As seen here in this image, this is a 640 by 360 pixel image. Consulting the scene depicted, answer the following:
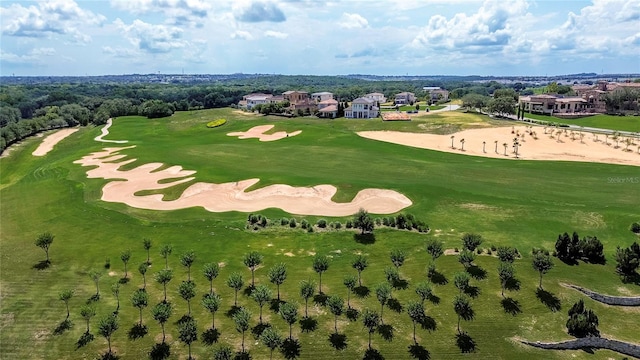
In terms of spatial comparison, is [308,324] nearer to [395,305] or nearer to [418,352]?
[395,305]

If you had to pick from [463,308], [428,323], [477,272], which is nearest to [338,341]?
[428,323]

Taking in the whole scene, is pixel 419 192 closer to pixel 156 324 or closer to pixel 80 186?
pixel 156 324

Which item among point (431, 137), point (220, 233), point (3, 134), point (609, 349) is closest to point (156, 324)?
point (220, 233)

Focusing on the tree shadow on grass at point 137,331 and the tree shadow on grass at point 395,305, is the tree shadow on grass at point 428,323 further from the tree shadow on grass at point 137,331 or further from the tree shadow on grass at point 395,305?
the tree shadow on grass at point 137,331

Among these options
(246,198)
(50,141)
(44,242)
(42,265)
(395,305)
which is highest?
(50,141)

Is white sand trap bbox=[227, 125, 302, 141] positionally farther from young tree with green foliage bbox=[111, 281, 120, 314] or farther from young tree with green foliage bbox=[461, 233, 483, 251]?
young tree with green foliage bbox=[111, 281, 120, 314]

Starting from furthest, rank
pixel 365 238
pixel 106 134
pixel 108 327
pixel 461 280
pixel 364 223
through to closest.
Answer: pixel 106 134 < pixel 364 223 < pixel 365 238 < pixel 461 280 < pixel 108 327
